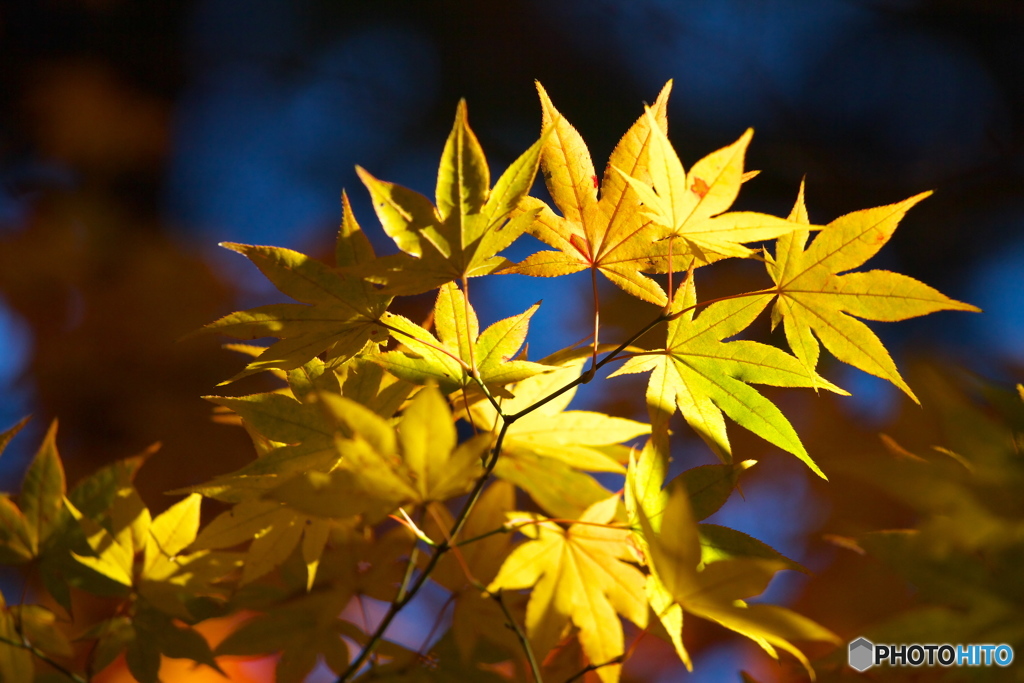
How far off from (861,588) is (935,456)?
328mm

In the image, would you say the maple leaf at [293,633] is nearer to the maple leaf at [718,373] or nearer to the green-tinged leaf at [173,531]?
the green-tinged leaf at [173,531]

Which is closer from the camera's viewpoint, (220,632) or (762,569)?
(762,569)

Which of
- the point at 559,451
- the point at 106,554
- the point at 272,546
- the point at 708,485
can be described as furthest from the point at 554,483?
the point at 106,554

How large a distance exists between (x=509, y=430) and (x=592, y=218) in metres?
0.19

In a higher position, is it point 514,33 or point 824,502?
point 514,33

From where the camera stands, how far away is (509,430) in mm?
540

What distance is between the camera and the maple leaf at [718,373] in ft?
1.47

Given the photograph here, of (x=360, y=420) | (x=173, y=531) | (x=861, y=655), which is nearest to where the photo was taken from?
(x=360, y=420)

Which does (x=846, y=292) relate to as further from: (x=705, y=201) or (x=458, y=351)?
(x=458, y=351)

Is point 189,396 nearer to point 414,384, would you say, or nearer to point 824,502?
point 414,384

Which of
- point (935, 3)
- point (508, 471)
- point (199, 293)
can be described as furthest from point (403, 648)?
point (935, 3)

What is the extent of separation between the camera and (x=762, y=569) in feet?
1.13

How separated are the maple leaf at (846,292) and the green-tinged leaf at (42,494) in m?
0.59

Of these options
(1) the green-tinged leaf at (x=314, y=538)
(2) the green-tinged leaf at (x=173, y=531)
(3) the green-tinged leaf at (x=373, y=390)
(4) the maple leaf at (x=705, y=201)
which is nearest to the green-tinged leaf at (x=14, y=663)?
(2) the green-tinged leaf at (x=173, y=531)
